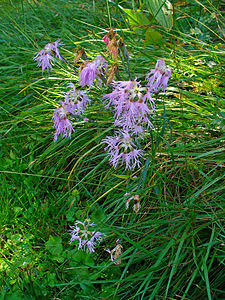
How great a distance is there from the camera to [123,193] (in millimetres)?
1475

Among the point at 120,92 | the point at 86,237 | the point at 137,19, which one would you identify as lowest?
the point at 86,237

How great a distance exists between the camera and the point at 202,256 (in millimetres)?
1092

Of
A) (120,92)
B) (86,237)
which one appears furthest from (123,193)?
(120,92)

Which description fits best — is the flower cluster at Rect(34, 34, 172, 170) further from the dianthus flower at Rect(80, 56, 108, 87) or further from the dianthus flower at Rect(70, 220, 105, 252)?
the dianthus flower at Rect(70, 220, 105, 252)

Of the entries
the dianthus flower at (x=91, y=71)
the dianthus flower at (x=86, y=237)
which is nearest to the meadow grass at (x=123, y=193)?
the dianthus flower at (x=86, y=237)

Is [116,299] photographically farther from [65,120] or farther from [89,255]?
[65,120]

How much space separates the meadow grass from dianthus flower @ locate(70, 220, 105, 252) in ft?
0.13

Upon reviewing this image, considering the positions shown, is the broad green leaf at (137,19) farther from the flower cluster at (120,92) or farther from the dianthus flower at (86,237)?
the dianthus flower at (86,237)

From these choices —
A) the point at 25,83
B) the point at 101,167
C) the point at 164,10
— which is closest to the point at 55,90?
the point at 25,83

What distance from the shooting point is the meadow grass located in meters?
1.17

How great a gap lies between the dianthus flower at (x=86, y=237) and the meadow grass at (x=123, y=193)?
0.13 feet

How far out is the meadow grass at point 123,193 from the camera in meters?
1.17

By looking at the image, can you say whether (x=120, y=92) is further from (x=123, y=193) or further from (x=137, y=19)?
(x=137, y=19)

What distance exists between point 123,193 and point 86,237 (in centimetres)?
26
